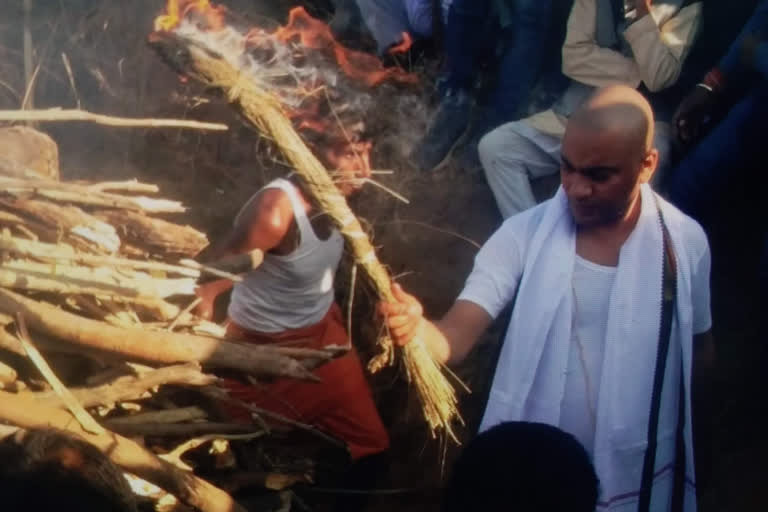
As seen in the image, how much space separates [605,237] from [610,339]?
0.33 m

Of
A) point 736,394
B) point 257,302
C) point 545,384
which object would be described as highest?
point 545,384

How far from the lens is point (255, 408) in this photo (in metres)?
3.16

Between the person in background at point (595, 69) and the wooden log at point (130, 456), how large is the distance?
2.51 metres

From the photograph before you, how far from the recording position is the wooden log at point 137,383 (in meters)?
2.73

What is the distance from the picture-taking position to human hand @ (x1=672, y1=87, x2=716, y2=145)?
420cm

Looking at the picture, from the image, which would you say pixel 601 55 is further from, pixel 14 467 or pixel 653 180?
pixel 14 467

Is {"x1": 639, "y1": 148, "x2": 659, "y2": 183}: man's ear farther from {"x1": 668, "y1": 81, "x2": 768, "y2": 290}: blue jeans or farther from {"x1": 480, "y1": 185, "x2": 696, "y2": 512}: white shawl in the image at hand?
{"x1": 668, "y1": 81, "x2": 768, "y2": 290}: blue jeans

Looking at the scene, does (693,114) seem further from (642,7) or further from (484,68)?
(484,68)

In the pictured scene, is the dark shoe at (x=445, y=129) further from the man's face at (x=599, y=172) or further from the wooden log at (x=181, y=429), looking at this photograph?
the wooden log at (x=181, y=429)

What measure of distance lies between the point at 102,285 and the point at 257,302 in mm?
1157

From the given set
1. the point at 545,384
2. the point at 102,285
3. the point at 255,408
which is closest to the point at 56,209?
the point at 102,285

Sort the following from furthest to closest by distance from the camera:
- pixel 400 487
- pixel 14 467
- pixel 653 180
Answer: pixel 400 487 < pixel 653 180 < pixel 14 467

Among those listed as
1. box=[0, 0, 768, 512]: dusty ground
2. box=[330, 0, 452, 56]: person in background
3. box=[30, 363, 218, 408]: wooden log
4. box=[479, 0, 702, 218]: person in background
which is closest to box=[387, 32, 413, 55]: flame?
A: box=[330, 0, 452, 56]: person in background

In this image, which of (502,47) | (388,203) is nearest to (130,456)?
(388,203)
